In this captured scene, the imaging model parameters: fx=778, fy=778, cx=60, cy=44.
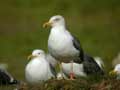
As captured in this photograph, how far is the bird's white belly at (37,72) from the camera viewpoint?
14990 millimetres

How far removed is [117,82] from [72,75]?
2.50 meters

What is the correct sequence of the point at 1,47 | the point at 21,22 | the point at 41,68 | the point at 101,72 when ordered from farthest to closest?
the point at 21,22 → the point at 1,47 → the point at 101,72 → the point at 41,68

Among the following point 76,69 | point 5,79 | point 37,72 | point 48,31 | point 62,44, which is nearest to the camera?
point 62,44

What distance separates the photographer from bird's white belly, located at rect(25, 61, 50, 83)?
15.0m

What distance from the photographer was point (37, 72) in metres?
15.1

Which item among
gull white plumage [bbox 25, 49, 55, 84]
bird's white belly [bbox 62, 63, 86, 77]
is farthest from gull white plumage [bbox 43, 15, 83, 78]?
bird's white belly [bbox 62, 63, 86, 77]

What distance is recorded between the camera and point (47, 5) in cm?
3331

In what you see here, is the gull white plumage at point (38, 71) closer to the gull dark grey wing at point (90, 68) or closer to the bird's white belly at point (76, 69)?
the bird's white belly at point (76, 69)

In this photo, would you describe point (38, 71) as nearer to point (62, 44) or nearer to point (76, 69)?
point (62, 44)

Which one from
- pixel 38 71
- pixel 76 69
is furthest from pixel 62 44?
pixel 76 69

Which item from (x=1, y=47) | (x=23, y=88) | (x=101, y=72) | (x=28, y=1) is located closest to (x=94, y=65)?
(x=101, y=72)

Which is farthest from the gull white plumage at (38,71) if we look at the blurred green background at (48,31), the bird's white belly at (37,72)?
the blurred green background at (48,31)

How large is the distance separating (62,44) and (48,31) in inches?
558

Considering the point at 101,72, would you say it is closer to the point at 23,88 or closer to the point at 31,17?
the point at 23,88
